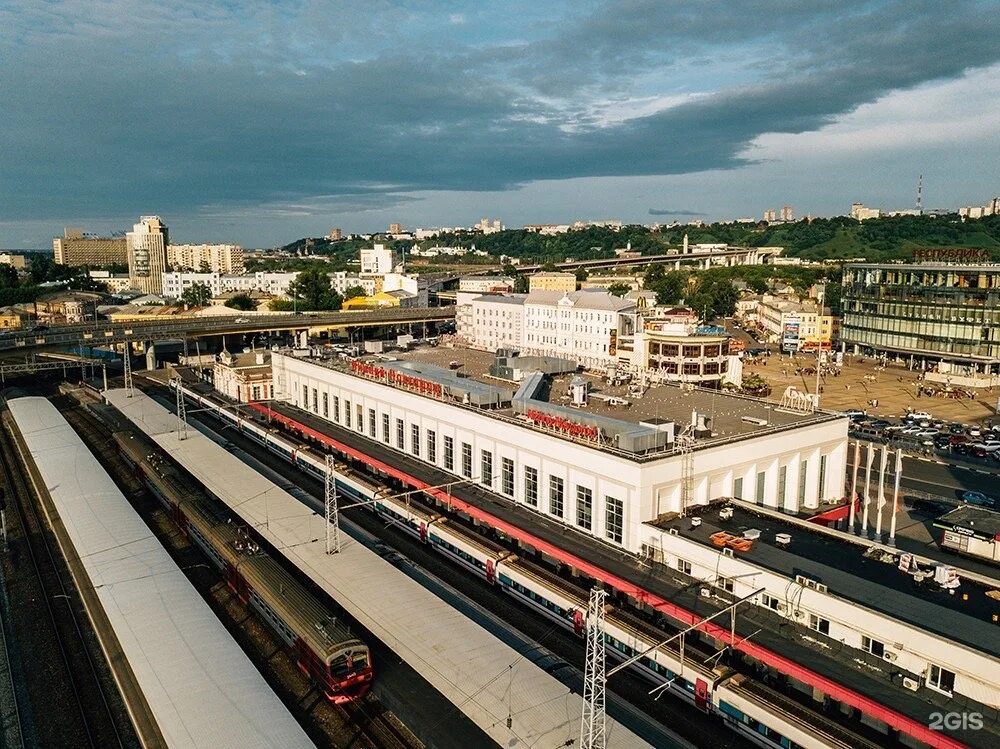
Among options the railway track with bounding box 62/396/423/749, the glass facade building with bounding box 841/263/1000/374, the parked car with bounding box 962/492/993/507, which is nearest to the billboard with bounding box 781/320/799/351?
the glass facade building with bounding box 841/263/1000/374

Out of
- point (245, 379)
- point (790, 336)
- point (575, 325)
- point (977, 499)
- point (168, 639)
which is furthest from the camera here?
point (790, 336)

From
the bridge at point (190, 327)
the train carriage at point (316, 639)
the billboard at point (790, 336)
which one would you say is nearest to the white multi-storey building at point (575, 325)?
the billboard at point (790, 336)

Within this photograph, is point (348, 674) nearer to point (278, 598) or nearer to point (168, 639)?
point (278, 598)

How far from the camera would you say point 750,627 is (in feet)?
107

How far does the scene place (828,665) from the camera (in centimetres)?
2959

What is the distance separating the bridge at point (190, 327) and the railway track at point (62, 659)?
77048mm

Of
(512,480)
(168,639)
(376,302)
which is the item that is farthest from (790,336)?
(168,639)

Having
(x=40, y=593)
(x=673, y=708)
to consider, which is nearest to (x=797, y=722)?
(x=673, y=708)

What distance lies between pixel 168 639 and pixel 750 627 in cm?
2740

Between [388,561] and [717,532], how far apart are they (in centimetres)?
1935

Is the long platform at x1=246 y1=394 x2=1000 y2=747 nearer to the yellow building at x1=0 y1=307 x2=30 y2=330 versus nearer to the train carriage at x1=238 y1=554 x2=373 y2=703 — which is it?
the train carriage at x1=238 y1=554 x2=373 y2=703

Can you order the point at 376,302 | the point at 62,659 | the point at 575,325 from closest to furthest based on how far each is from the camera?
the point at 62,659 < the point at 575,325 < the point at 376,302

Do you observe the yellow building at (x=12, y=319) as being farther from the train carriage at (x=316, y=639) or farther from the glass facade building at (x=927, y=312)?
the glass facade building at (x=927, y=312)

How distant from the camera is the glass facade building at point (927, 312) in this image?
11356cm
